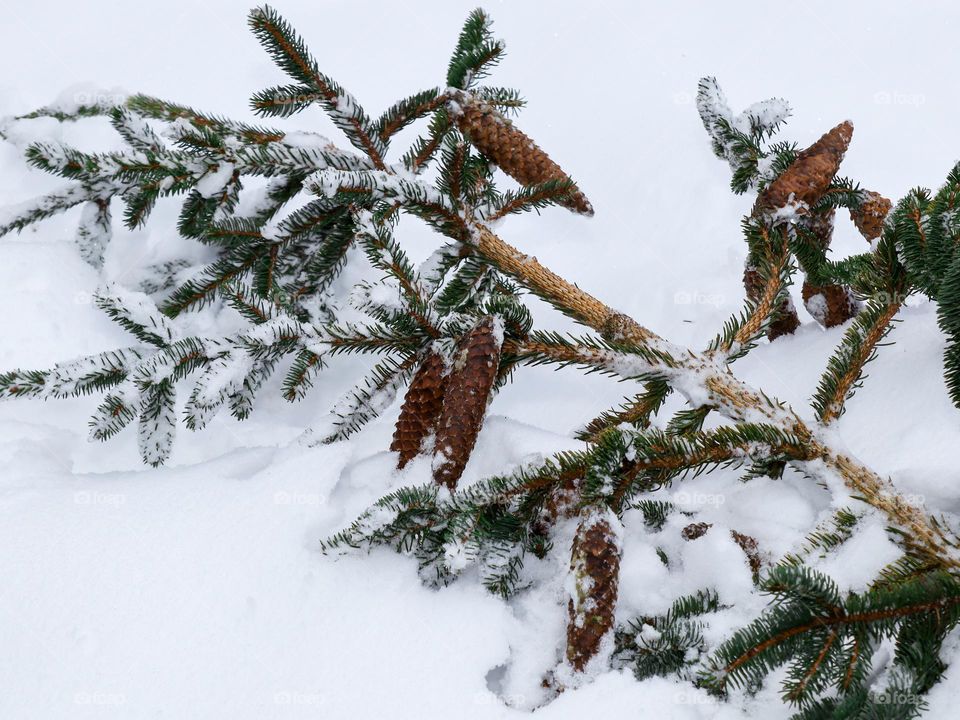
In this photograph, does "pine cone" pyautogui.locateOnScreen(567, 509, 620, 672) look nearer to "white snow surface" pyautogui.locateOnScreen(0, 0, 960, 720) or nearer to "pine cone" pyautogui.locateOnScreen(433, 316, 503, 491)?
"white snow surface" pyautogui.locateOnScreen(0, 0, 960, 720)

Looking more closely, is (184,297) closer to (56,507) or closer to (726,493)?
(56,507)

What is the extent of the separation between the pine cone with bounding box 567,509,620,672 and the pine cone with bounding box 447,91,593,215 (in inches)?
42.5

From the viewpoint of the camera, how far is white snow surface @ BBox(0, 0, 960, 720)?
1.39m

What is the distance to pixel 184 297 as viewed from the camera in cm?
255

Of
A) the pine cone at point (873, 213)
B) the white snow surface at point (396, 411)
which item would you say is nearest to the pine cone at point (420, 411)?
the white snow surface at point (396, 411)

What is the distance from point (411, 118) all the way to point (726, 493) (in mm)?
1375

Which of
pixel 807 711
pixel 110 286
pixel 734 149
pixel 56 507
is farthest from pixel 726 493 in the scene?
pixel 110 286

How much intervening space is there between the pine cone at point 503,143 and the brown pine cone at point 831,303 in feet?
2.49

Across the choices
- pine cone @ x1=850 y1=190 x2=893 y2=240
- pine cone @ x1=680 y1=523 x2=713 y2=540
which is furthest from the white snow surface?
pine cone @ x1=850 y1=190 x2=893 y2=240

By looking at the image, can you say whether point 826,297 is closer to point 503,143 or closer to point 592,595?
point 503,143

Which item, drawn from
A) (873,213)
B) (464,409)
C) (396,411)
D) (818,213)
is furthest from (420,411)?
(873,213)

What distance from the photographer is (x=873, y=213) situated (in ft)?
7.28

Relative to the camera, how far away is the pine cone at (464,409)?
1584 mm

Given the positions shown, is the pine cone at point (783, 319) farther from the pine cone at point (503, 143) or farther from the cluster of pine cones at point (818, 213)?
the pine cone at point (503, 143)
